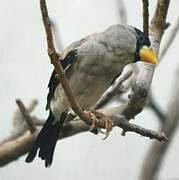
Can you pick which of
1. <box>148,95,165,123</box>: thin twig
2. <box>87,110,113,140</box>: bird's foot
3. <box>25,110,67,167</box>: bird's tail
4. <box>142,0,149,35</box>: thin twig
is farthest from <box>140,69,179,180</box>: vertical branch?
<box>25,110,67,167</box>: bird's tail

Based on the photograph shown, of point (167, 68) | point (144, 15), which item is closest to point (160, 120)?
point (144, 15)

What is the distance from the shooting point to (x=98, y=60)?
2658 millimetres

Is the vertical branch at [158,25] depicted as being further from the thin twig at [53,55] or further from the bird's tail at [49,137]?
the thin twig at [53,55]

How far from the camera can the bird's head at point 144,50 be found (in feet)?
8.55

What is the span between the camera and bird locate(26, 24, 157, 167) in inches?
105

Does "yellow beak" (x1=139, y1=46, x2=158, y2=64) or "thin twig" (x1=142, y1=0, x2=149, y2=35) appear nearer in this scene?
"thin twig" (x1=142, y1=0, x2=149, y2=35)

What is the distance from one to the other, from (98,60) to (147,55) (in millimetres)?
172

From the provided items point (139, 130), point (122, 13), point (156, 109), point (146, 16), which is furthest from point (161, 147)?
point (122, 13)

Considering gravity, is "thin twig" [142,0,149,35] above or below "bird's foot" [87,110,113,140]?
above

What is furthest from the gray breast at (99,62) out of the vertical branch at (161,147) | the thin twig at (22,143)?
the vertical branch at (161,147)

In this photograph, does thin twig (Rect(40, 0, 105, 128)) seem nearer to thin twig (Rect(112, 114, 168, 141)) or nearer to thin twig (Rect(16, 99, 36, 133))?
thin twig (Rect(112, 114, 168, 141))

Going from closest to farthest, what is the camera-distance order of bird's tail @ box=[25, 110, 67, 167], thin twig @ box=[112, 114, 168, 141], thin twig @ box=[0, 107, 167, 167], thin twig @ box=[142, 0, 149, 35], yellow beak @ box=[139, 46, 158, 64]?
thin twig @ box=[112, 114, 168, 141]
thin twig @ box=[142, 0, 149, 35]
yellow beak @ box=[139, 46, 158, 64]
thin twig @ box=[0, 107, 167, 167]
bird's tail @ box=[25, 110, 67, 167]

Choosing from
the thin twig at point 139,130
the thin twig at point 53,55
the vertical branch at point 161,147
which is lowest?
the vertical branch at point 161,147

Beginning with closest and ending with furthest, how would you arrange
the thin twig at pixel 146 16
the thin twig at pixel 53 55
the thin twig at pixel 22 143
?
the thin twig at pixel 53 55 → the thin twig at pixel 146 16 → the thin twig at pixel 22 143
